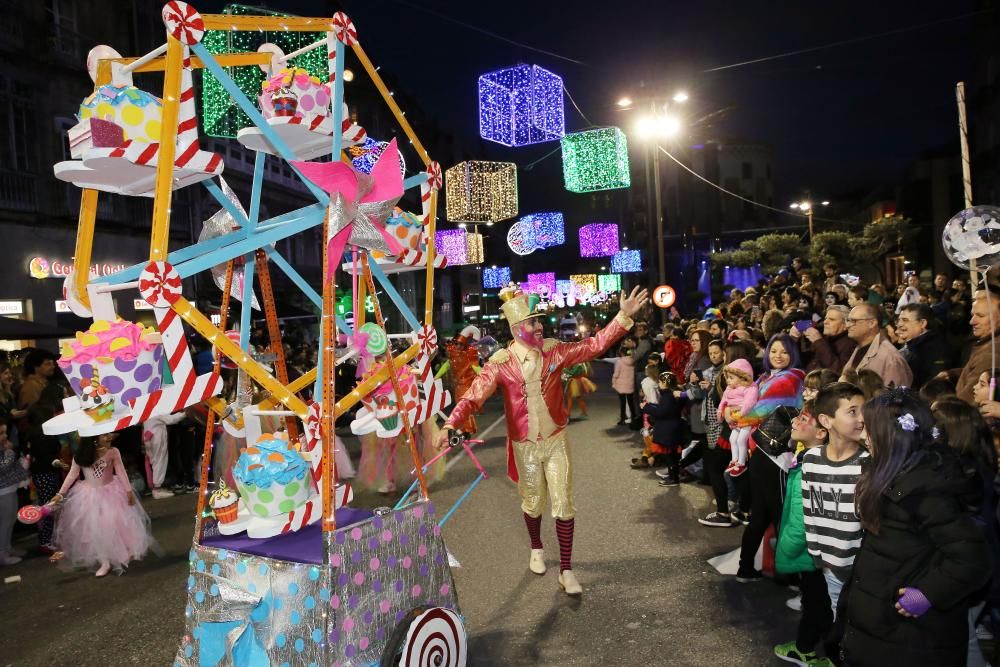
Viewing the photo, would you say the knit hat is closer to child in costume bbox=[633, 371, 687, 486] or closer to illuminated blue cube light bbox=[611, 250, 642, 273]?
child in costume bbox=[633, 371, 687, 486]

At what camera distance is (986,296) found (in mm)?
5379

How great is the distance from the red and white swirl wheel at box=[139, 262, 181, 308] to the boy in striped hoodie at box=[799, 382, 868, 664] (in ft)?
10.7

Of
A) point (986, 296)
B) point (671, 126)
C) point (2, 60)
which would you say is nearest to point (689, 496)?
point (986, 296)

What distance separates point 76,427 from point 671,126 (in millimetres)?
15370

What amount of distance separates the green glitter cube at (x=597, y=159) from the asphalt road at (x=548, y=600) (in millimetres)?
7689

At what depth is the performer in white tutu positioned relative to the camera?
6.69 metres

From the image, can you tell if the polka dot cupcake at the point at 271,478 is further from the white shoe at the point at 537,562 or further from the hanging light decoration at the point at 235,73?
the hanging light decoration at the point at 235,73

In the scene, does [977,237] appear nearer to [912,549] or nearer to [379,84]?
[912,549]

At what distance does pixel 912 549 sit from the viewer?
3.07 m

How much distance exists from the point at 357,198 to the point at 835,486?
284cm

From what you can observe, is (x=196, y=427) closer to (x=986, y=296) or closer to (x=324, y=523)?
(x=324, y=523)

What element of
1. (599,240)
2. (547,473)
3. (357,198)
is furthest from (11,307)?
(599,240)

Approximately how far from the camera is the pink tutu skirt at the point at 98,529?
6.69 m

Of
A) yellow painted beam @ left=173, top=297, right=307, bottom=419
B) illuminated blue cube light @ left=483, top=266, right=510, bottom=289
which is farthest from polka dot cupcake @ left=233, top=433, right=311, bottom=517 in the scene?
illuminated blue cube light @ left=483, top=266, right=510, bottom=289
